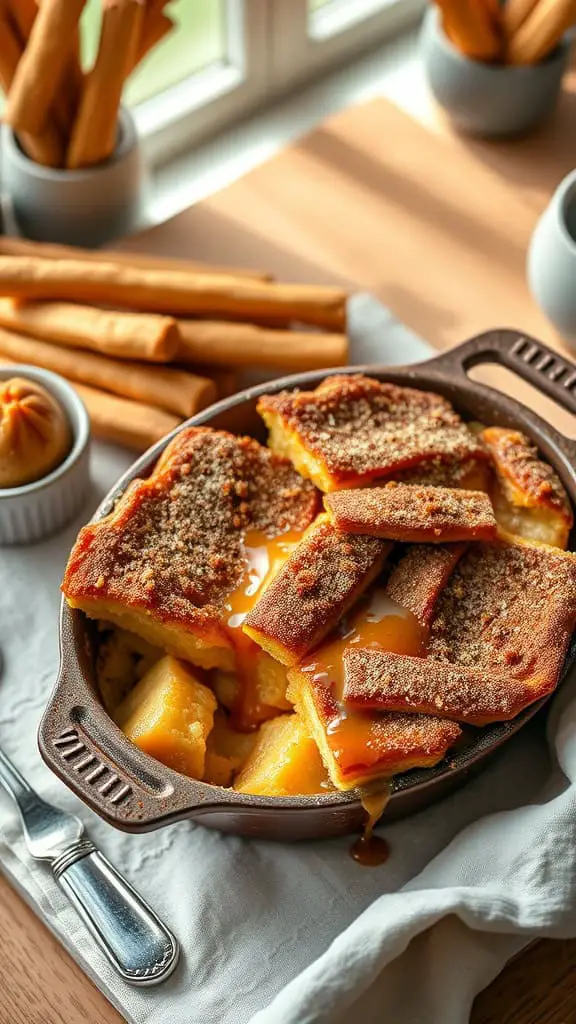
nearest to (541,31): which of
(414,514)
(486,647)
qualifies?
(414,514)

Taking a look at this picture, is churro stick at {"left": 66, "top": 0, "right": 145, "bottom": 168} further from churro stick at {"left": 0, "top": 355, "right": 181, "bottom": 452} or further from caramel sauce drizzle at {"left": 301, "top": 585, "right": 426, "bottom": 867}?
caramel sauce drizzle at {"left": 301, "top": 585, "right": 426, "bottom": 867}

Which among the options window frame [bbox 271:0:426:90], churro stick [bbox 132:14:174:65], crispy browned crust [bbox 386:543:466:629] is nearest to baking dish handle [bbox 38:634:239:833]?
crispy browned crust [bbox 386:543:466:629]

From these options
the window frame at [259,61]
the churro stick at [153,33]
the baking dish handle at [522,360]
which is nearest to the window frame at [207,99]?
the window frame at [259,61]

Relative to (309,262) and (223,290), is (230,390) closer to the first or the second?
(223,290)

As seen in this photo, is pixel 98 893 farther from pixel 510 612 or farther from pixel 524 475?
pixel 524 475

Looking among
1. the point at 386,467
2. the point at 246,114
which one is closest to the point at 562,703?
the point at 386,467

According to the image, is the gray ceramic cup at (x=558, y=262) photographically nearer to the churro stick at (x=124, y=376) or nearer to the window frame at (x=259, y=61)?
the churro stick at (x=124, y=376)

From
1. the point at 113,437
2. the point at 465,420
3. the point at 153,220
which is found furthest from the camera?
the point at 153,220
